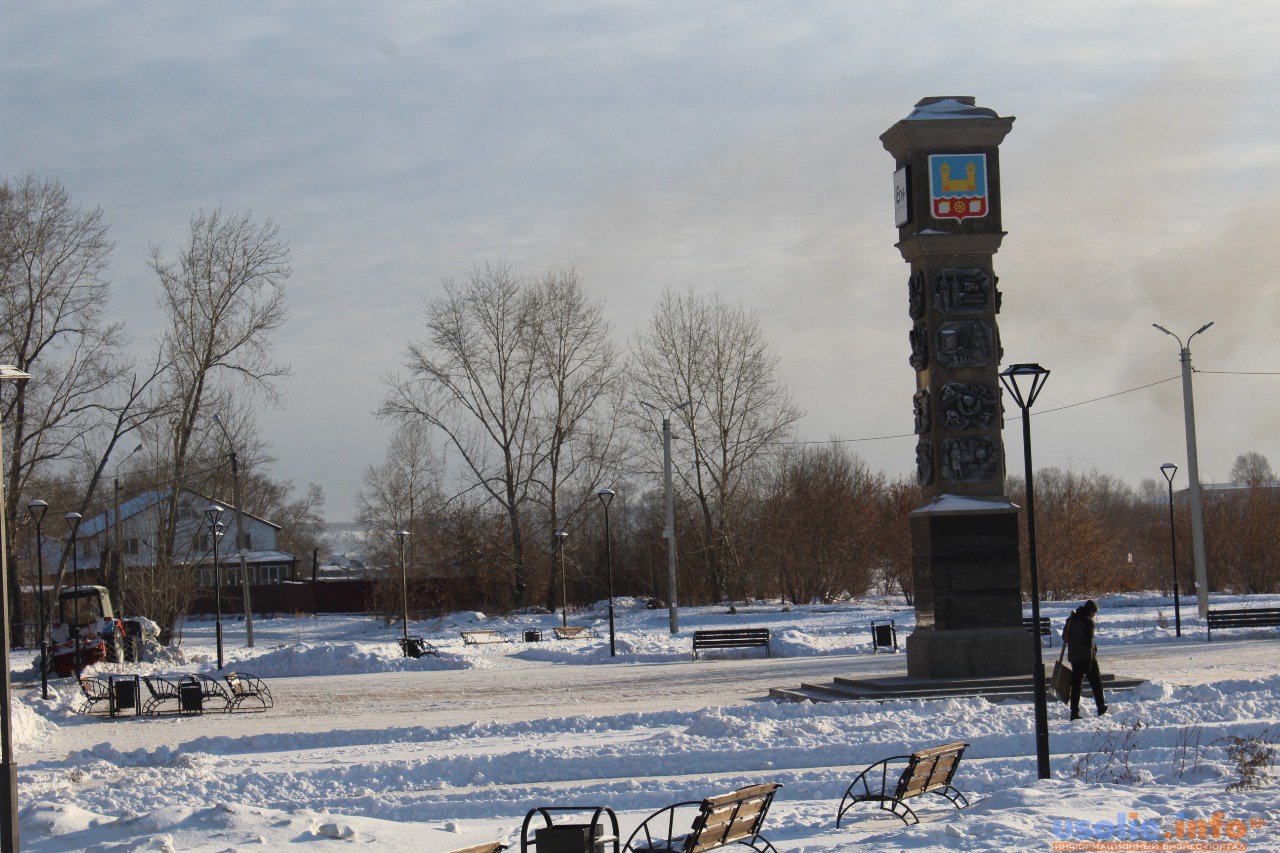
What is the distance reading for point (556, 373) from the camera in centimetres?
5438

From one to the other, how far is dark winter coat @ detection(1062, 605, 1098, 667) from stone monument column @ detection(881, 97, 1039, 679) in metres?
3.84

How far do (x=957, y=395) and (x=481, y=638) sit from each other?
22651 millimetres

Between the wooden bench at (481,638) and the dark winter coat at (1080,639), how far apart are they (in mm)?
23359

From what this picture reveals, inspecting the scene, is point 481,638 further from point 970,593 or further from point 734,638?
point 970,593

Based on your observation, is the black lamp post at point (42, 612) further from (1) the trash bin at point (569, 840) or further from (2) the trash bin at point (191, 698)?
(1) the trash bin at point (569, 840)

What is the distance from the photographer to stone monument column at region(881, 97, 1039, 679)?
68.0 ft

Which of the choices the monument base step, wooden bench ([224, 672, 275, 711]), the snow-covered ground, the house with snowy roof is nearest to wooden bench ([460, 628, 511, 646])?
the snow-covered ground

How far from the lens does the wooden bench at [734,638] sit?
31781mm

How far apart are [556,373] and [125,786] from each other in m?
40.9

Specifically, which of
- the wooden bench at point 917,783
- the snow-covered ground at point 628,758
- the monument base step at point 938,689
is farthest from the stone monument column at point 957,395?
the wooden bench at point 917,783

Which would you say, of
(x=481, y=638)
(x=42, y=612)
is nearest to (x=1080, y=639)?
(x=42, y=612)

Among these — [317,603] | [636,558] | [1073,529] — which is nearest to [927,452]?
[1073,529]

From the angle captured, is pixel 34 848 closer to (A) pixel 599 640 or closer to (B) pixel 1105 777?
(B) pixel 1105 777

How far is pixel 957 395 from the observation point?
21.2 metres
